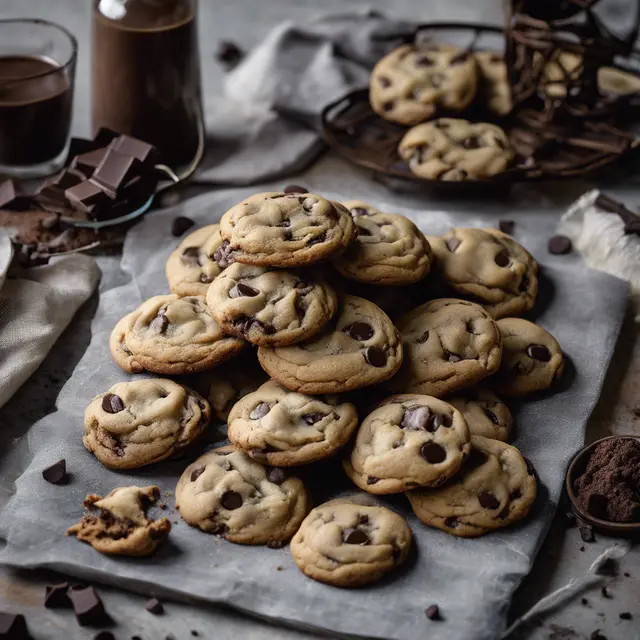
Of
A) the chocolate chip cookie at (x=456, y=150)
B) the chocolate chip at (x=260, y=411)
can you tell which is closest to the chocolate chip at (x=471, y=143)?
the chocolate chip cookie at (x=456, y=150)

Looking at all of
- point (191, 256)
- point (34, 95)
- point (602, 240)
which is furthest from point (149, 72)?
point (602, 240)

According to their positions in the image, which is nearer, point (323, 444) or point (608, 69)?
point (323, 444)

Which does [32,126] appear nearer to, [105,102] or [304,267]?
[105,102]

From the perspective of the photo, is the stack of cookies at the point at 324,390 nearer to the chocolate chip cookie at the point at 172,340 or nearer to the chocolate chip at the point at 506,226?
the chocolate chip cookie at the point at 172,340

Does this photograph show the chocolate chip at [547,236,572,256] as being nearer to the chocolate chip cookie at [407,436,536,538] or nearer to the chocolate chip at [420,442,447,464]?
the chocolate chip cookie at [407,436,536,538]

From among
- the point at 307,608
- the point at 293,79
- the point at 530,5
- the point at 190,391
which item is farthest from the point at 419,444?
the point at 293,79

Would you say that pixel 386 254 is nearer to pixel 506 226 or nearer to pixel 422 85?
pixel 506 226
